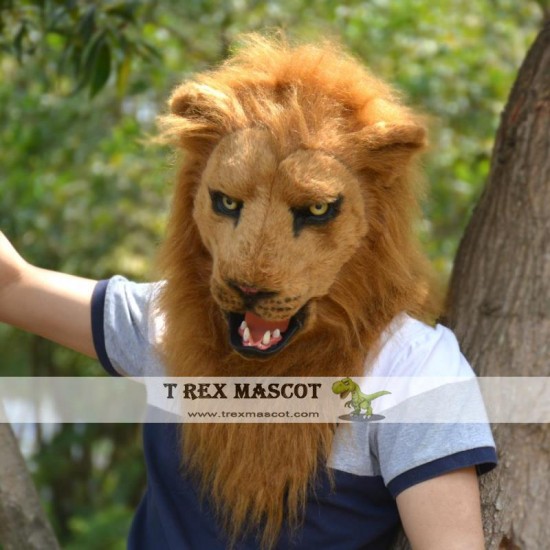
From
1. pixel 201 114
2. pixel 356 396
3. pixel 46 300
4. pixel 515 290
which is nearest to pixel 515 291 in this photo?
pixel 515 290

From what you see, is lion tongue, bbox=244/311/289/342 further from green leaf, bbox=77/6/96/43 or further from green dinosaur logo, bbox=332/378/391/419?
green leaf, bbox=77/6/96/43

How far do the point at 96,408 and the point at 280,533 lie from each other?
3.29m

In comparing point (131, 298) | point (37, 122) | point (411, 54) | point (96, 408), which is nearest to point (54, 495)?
point (96, 408)

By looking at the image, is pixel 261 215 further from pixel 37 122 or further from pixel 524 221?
pixel 37 122

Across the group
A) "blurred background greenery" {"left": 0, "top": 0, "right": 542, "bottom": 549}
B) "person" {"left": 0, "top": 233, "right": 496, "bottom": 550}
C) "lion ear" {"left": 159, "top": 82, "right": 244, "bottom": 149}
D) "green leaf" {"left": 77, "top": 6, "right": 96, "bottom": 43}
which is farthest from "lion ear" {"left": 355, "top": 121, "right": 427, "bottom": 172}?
"blurred background greenery" {"left": 0, "top": 0, "right": 542, "bottom": 549}

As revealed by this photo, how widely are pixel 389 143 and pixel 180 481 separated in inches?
31.8

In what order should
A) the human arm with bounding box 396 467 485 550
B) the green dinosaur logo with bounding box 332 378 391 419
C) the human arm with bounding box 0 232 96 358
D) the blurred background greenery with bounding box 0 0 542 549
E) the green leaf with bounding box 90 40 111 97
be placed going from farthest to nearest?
the blurred background greenery with bounding box 0 0 542 549, the green leaf with bounding box 90 40 111 97, the human arm with bounding box 0 232 96 358, the green dinosaur logo with bounding box 332 378 391 419, the human arm with bounding box 396 467 485 550

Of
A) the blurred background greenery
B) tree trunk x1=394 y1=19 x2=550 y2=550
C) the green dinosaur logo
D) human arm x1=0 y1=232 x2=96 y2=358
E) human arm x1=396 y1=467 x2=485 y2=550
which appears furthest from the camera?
the blurred background greenery

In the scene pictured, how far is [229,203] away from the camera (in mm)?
1692

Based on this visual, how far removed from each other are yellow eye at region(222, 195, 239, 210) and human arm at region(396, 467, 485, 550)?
0.59 m

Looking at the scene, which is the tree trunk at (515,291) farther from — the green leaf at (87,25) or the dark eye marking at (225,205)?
the green leaf at (87,25)

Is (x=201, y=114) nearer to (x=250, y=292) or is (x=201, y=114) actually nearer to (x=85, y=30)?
(x=250, y=292)

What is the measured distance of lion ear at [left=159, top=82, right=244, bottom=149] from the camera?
175 centimetres

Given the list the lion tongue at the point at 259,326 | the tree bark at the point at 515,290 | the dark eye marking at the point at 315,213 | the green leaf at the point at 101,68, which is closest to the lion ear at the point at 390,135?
the dark eye marking at the point at 315,213
